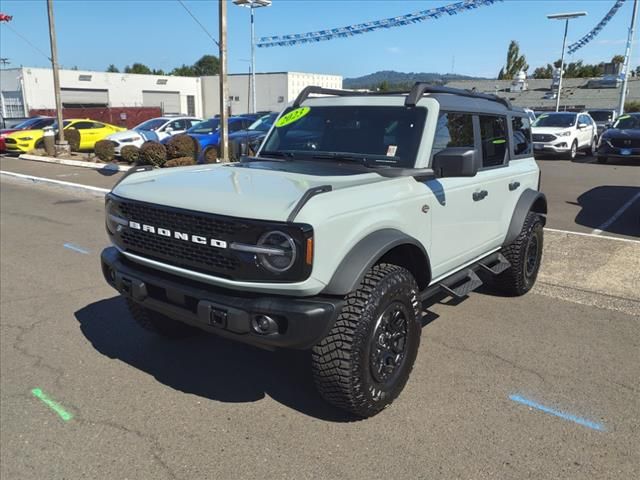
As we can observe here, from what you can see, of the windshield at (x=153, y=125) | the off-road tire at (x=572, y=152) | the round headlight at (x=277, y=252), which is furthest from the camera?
the windshield at (x=153, y=125)

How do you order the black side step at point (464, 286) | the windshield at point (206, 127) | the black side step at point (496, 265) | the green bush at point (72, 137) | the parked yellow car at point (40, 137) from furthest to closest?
the parked yellow car at point (40, 137), the green bush at point (72, 137), the windshield at point (206, 127), the black side step at point (496, 265), the black side step at point (464, 286)

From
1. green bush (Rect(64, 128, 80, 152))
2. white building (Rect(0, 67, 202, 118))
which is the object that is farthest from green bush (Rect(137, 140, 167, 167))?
white building (Rect(0, 67, 202, 118))

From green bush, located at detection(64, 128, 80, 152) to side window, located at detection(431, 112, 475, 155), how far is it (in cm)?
2015

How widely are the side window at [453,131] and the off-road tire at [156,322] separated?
7.77 ft

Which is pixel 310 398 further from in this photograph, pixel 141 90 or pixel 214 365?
pixel 141 90

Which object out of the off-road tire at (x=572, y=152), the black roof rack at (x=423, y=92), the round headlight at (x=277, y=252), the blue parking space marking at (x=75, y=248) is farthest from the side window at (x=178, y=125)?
the round headlight at (x=277, y=252)

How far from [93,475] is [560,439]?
2509mm

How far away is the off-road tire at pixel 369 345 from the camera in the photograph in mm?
2920

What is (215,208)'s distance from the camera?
287cm

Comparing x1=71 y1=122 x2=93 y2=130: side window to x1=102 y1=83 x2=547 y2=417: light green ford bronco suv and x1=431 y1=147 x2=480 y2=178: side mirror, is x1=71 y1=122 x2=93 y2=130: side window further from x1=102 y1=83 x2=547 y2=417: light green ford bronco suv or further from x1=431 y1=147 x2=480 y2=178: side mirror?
x1=431 y1=147 x2=480 y2=178: side mirror

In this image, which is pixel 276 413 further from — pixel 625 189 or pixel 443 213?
pixel 625 189

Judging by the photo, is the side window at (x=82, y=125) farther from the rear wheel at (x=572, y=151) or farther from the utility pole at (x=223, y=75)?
the rear wheel at (x=572, y=151)

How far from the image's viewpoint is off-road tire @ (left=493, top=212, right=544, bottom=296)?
16.5 ft

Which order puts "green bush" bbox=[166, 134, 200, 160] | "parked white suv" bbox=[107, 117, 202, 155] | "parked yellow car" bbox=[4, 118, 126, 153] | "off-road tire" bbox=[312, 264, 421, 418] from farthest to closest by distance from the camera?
"parked yellow car" bbox=[4, 118, 126, 153] < "parked white suv" bbox=[107, 117, 202, 155] < "green bush" bbox=[166, 134, 200, 160] < "off-road tire" bbox=[312, 264, 421, 418]
